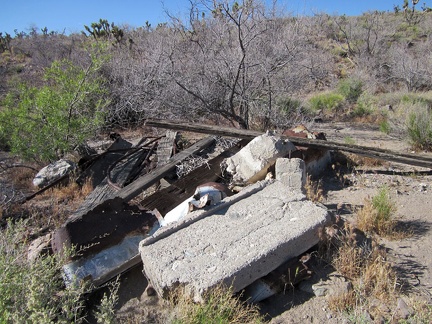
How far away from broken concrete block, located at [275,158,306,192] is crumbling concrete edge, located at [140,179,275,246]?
62cm

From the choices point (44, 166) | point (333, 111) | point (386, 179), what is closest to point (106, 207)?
point (44, 166)

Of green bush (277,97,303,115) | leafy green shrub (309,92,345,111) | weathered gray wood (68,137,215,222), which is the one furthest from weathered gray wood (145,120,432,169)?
leafy green shrub (309,92,345,111)

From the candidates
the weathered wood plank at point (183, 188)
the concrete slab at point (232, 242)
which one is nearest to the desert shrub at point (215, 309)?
the concrete slab at point (232, 242)

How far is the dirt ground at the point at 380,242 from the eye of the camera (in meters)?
3.23

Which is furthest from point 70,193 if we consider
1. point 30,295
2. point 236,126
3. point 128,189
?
point 236,126

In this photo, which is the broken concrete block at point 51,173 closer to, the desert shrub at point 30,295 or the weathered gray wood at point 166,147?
the weathered gray wood at point 166,147

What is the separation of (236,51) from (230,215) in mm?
5142

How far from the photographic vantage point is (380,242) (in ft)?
13.5

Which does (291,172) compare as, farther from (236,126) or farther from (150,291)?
(236,126)

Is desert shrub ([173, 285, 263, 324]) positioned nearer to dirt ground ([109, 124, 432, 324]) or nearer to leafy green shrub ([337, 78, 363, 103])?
dirt ground ([109, 124, 432, 324])

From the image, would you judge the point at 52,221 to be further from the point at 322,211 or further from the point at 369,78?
the point at 369,78

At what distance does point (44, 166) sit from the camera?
22.8 ft

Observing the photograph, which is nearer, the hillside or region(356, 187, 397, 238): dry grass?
the hillside

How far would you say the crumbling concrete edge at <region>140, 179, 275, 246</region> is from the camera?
3633 millimetres
